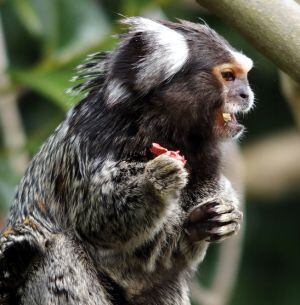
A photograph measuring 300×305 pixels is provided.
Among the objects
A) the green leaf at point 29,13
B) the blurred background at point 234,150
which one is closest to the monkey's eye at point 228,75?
the blurred background at point 234,150

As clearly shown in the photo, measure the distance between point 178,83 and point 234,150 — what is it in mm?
2468

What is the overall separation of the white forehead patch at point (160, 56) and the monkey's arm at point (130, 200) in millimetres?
389

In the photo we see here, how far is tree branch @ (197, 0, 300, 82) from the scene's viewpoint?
411cm

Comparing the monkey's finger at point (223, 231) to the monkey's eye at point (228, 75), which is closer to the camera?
the monkey's finger at point (223, 231)

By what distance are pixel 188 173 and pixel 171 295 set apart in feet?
2.01

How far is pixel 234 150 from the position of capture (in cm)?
711

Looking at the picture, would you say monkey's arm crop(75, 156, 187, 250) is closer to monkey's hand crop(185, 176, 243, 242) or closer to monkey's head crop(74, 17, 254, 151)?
monkey's hand crop(185, 176, 243, 242)

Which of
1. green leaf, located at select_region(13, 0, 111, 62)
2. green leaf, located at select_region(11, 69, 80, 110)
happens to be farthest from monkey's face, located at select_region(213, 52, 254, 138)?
green leaf, located at select_region(13, 0, 111, 62)

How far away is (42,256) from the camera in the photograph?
4.72 m

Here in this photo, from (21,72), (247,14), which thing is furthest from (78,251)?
(21,72)

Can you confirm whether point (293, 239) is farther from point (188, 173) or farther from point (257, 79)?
point (188, 173)

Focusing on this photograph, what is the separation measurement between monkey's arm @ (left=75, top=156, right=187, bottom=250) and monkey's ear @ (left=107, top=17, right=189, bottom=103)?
1.11 ft

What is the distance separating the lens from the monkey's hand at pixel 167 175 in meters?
4.34

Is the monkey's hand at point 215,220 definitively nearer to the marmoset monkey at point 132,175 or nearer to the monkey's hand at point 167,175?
the marmoset monkey at point 132,175
